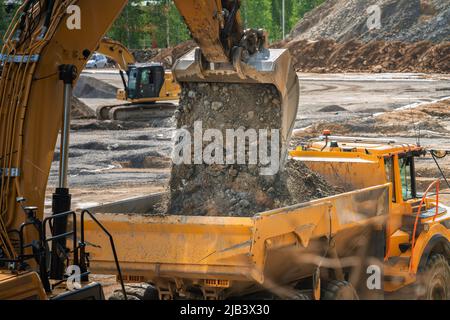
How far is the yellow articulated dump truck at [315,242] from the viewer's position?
7758 millimetres

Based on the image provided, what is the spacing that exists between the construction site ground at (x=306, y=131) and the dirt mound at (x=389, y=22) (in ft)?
30.2

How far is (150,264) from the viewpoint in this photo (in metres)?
8.12

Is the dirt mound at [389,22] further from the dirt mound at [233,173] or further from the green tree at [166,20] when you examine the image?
the dirt mound at [233,173]

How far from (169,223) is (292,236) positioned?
109 cm

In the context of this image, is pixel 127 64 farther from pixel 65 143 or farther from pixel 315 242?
pixel 65 143

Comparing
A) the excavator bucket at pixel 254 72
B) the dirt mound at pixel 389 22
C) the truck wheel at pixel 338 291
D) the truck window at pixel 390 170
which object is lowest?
the truck wheel at pixel 338 291

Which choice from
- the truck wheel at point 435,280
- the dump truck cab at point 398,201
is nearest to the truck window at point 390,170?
the dump truck cab at point 398,201

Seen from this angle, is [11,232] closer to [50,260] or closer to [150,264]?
[50,260]

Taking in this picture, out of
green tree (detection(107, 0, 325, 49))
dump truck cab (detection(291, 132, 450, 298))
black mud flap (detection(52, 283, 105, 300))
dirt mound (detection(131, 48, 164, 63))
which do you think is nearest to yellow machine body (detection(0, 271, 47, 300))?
black mud flap (detection(52, 283, 105, 300))

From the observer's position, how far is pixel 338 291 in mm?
8688

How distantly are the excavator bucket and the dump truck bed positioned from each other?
163 cm

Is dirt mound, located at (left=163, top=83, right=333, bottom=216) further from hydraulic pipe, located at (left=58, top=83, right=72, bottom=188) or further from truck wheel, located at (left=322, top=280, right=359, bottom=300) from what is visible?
hydraulic pipe, located at (left=58, top=83, right=72, bottom=188)
